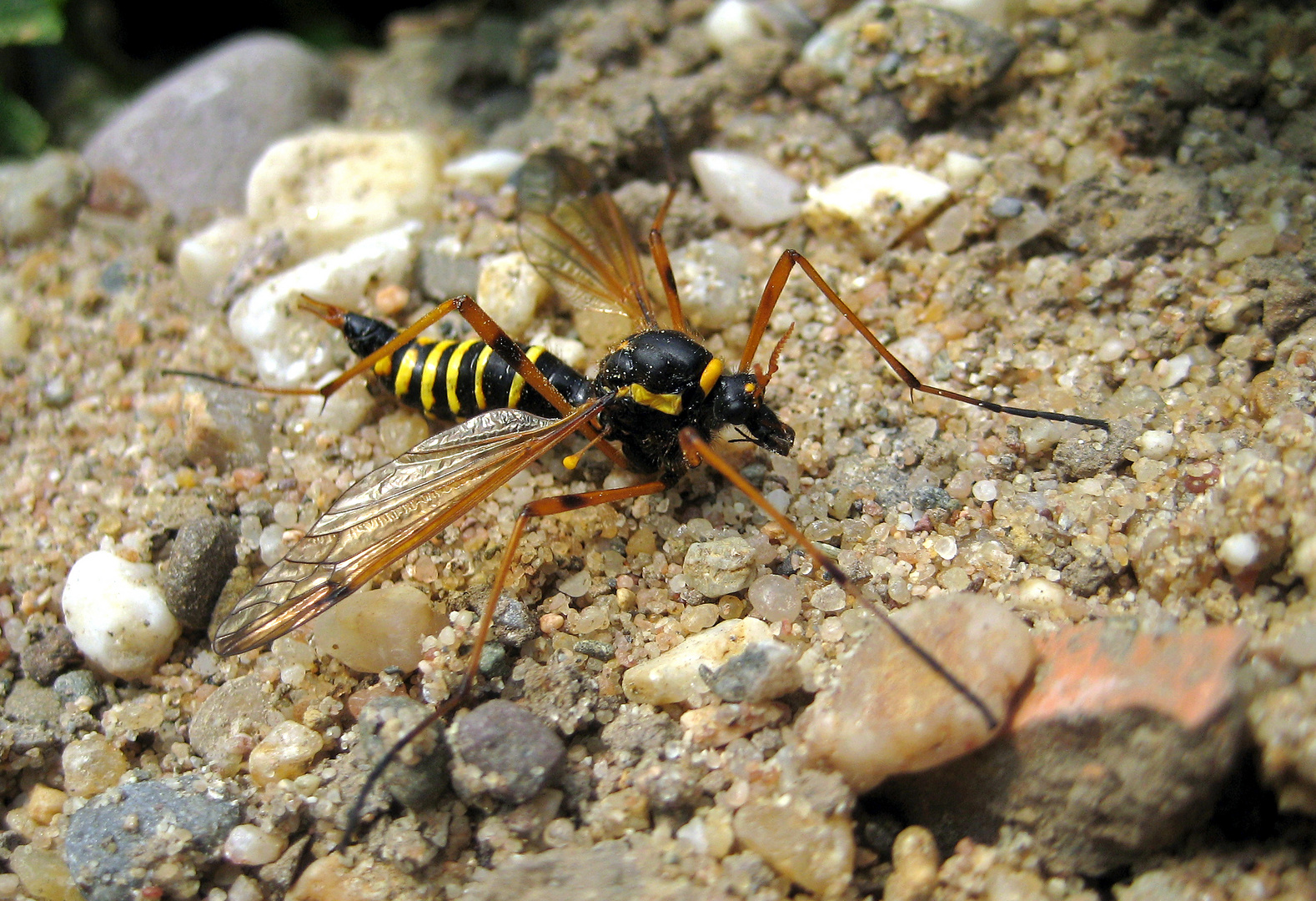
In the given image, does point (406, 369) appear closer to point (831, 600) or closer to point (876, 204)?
point (831, 600)

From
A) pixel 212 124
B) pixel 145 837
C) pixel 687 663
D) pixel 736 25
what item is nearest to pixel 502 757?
pixel 687 663

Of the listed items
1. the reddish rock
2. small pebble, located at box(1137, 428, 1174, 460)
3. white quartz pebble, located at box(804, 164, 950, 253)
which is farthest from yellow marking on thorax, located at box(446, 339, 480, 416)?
small pebble, located at box(1137, 428, 1174, 460)

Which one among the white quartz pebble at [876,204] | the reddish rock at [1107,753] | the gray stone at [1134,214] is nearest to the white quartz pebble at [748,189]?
the white quartz pebble at [876,204]

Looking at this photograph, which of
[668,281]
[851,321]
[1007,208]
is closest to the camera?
[851,321]

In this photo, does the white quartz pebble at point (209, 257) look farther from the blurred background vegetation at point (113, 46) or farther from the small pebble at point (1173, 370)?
the small pebble at point (1173, 370)

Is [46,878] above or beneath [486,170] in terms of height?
beneath

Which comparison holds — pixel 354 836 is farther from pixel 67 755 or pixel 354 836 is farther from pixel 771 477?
pixel 771 477
